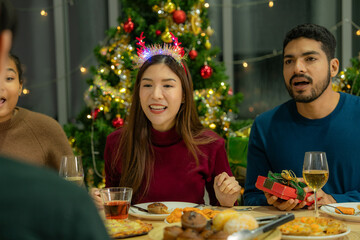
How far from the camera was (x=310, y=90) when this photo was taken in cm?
206

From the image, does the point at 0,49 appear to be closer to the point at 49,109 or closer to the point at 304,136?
the point at 304,136

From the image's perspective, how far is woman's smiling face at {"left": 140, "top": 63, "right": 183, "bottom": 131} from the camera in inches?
81.6

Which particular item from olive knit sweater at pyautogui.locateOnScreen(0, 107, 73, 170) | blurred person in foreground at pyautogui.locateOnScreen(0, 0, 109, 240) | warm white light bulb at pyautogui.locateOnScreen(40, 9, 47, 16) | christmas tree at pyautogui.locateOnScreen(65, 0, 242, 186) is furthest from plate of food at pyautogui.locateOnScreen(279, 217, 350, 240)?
warm white light bulb at pyautogui.locateOnScreen(40, 9, 47, 16)

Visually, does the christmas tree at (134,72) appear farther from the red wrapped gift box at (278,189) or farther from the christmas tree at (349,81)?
the red wrapped gift box at (278,189)

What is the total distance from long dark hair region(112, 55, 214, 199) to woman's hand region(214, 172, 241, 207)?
0.42m

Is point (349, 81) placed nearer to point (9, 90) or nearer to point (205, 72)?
point (205, 72)

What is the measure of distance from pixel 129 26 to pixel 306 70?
6.90ft

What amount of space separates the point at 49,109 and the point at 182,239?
172 inches

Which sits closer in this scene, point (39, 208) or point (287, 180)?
point (39, 208)

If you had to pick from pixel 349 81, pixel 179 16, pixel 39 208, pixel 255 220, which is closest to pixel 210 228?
pixel 255 220

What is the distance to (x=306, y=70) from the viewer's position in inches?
81.2

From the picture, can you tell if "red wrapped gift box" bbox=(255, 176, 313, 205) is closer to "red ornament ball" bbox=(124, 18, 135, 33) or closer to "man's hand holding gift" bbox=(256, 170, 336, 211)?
"man's hand holding gift" bbox=(256, 170, 336, 211)

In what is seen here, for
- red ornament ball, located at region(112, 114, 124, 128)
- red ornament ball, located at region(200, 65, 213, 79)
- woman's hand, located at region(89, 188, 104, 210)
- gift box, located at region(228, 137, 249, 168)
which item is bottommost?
gift box, located at region(228, 137, 249, 168)

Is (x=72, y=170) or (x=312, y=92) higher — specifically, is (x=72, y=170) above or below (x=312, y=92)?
below
